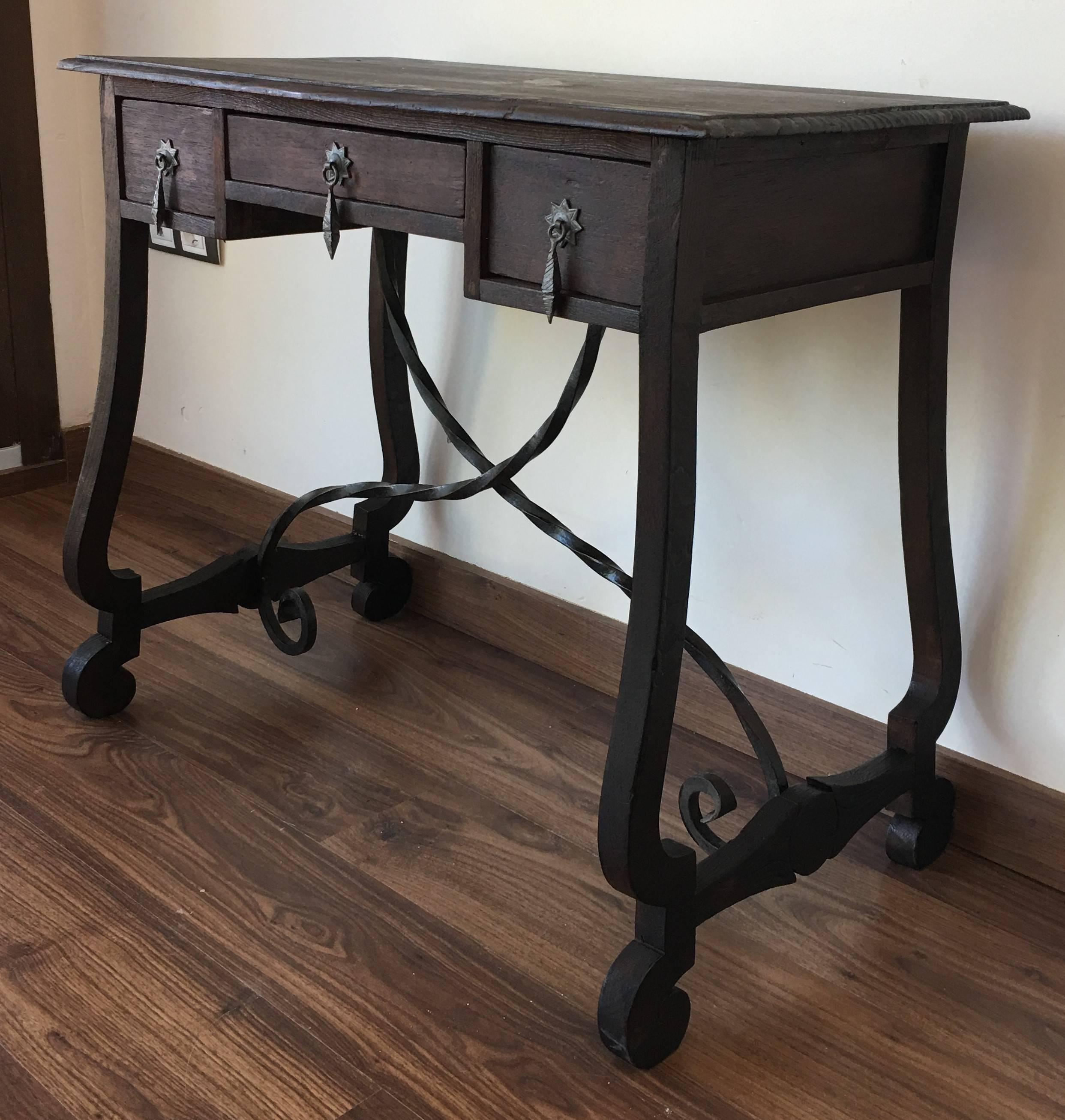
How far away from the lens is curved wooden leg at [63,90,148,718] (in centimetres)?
159

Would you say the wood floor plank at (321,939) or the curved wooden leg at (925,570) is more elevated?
the curved wooden leg at (925,570)

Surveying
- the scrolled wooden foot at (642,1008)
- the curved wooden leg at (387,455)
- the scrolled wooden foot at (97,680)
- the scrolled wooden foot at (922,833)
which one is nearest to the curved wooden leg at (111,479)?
the scrolled wooden foot at (97,680)

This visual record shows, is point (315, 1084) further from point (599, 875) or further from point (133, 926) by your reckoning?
point (599, 875)

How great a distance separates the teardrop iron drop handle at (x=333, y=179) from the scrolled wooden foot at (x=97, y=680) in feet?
2.37

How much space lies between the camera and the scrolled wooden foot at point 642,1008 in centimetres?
117

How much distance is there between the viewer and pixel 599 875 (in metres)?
1.47

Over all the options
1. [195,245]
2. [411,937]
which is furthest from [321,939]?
[195,245]

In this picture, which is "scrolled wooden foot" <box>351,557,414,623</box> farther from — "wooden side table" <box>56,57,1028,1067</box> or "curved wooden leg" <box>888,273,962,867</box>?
"curved wooden leg" <box>888,273,962,867</box>

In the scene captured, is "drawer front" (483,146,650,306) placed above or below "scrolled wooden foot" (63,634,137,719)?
above

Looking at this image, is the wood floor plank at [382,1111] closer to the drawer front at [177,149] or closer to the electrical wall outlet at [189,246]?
the drawer front at [177,149]

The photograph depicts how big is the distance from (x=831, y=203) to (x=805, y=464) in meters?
0.50

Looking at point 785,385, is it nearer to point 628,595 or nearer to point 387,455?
point 628,595

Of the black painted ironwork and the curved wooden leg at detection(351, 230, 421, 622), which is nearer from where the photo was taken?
the black painted ironwork

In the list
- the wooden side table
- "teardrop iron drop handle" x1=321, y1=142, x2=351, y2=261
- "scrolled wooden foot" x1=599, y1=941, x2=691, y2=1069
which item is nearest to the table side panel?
the wooden side table
